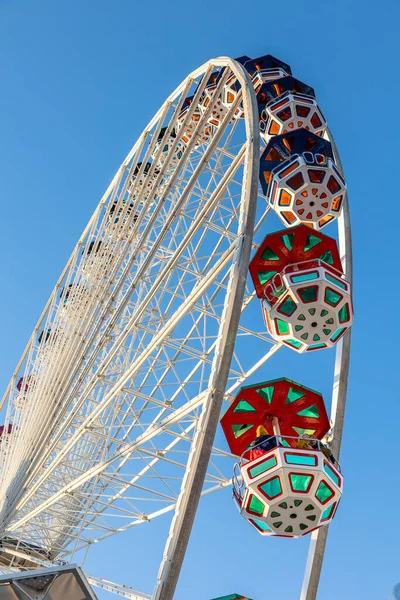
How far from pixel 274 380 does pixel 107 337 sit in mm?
5466

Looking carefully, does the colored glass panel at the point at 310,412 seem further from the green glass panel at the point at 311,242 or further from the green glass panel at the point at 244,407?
the green glass panel at the point at 311,242

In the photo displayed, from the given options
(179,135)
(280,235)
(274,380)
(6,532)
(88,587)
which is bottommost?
(88,587)

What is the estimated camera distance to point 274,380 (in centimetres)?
1120

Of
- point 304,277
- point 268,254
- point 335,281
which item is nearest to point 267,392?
point 304,277

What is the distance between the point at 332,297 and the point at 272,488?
142 inches

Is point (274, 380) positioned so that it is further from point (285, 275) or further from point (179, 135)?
point (179, 135)

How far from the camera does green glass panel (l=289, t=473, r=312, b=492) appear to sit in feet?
31.4

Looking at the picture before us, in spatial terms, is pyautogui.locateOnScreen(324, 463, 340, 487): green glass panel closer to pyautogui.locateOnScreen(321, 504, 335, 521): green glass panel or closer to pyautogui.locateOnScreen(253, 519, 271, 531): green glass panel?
pyautogui.locateOnScreen(321, 504, 335, 521): green glass panel

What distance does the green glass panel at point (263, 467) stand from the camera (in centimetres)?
977

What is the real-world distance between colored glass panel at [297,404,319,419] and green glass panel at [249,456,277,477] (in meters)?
1.76

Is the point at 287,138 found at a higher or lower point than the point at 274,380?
higher

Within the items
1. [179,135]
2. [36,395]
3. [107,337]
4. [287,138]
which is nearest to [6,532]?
[36,395]

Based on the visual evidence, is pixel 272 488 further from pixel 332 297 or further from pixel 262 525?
pixel 332 297

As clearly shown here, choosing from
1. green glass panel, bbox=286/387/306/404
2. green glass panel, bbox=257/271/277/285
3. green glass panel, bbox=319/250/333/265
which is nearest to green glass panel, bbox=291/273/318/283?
green glass panel, bbox=257/271/277/285
